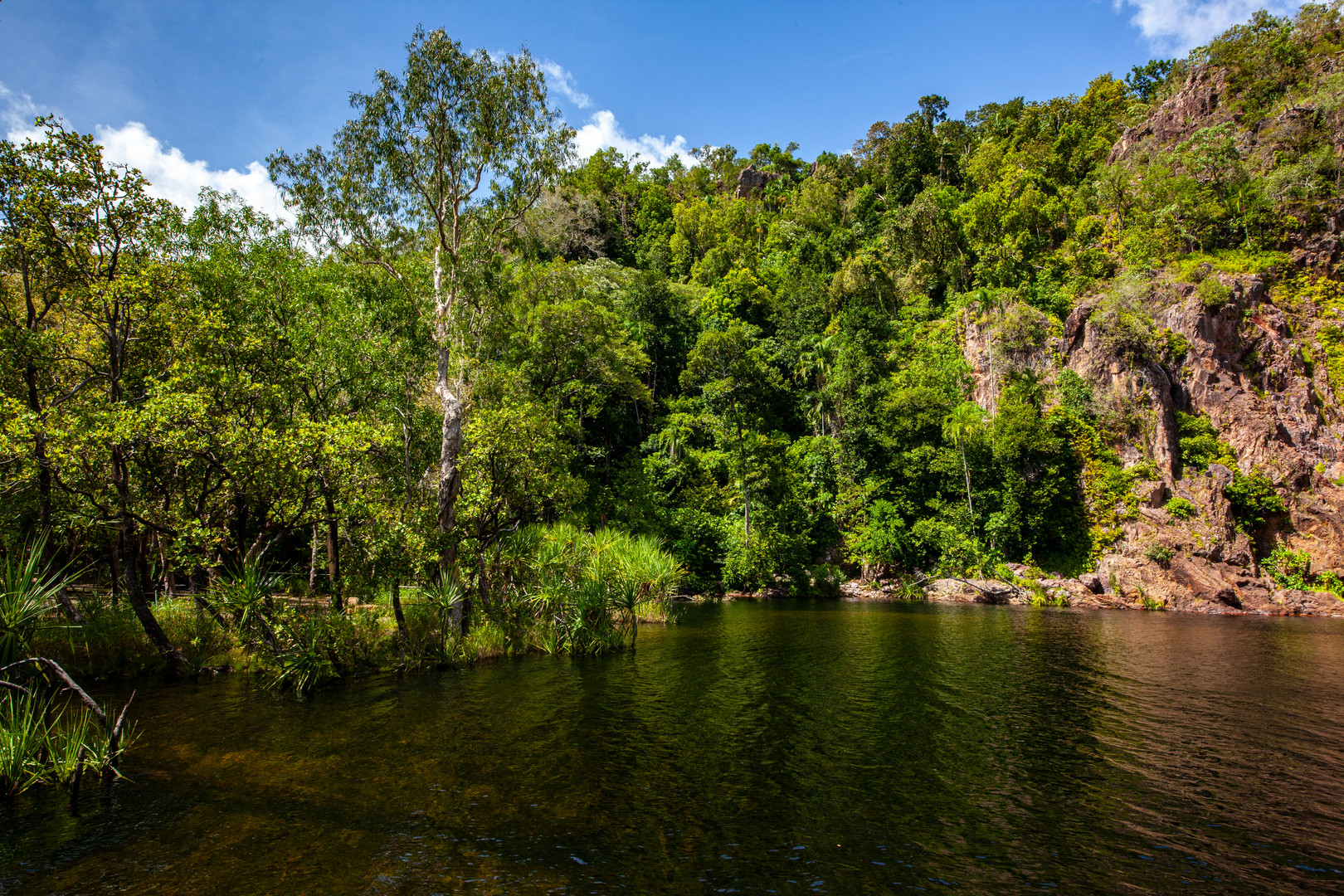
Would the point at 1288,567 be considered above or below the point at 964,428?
below

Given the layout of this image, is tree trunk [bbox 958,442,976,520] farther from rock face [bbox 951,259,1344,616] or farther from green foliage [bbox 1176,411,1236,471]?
green foliage [bbox 1176,411,1236,471]

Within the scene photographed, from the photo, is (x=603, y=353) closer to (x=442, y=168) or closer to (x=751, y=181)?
(x=442, y=168)

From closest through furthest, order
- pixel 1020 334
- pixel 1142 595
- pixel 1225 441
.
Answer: pixel 1142 595
pixel 1225 441
pixel 1020 334

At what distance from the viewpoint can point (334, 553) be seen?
16094mm

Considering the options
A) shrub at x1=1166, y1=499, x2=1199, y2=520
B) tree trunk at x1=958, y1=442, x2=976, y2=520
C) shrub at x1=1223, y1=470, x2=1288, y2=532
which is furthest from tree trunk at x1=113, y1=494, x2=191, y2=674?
shrub at x1=1223, y1=470, x2=1288, y2=532

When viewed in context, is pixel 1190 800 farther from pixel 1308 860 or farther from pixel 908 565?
pixel 908 565

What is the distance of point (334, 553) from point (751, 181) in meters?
86.9

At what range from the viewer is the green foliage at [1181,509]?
115ft

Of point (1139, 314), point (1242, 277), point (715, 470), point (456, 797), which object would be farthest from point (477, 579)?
point (1242, 277)

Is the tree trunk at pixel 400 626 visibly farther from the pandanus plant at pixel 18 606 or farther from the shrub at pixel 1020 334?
the shrub at pixel 1020 334

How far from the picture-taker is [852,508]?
43.7 meters

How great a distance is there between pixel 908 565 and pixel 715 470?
14410 mm

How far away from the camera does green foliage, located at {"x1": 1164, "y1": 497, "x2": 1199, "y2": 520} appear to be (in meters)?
35.1

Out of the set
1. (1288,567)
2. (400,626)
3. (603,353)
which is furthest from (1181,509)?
A: (400,626)
